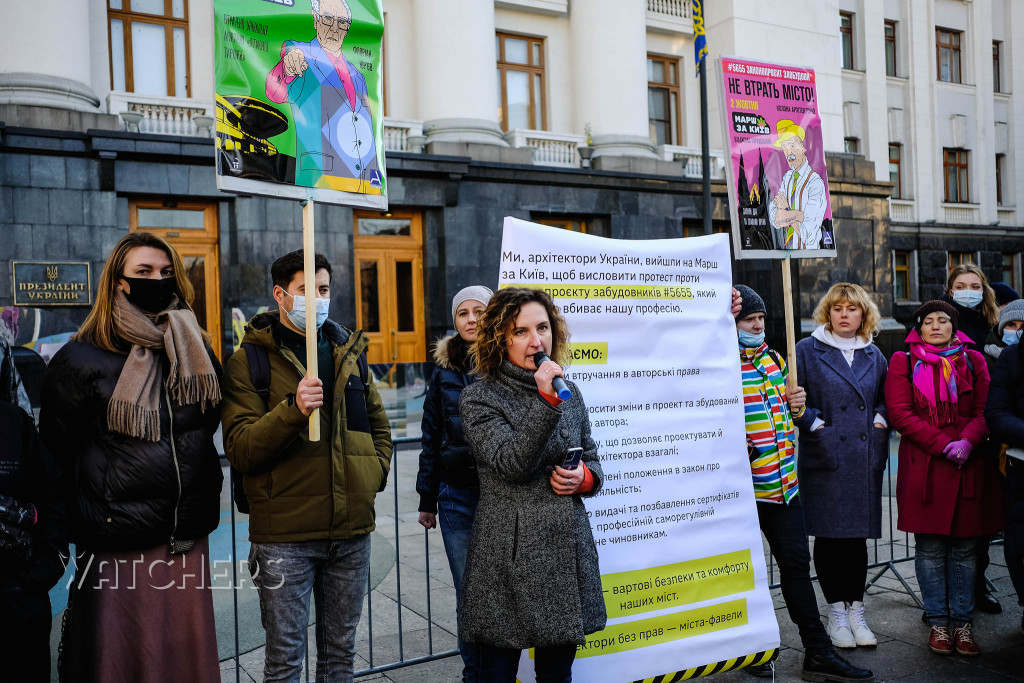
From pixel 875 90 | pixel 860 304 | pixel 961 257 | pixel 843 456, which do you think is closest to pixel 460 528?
Answer: pixel 843 456

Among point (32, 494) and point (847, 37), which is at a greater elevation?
point (847, 37)

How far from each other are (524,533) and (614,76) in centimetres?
1603

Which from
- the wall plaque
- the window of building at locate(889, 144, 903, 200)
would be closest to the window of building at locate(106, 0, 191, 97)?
the wall plaque

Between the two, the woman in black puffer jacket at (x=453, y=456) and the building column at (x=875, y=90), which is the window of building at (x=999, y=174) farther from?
the woman in black puffer jacket at (x=453, y=456)

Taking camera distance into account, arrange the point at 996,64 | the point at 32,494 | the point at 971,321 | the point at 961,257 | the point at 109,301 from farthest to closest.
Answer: the point at 996,64 → the point at 961,257 → the point at 971,321 → the point at 109,301 → the point at 32,494

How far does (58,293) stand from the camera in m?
12.2

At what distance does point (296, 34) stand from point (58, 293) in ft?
34.9

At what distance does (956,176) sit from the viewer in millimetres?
29797

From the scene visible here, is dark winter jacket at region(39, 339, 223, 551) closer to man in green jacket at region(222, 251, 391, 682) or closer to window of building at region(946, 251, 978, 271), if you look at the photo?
man in green jacket at region(222, 251, 391, 682)

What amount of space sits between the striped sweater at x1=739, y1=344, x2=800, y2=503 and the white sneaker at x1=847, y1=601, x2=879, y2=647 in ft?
3.17

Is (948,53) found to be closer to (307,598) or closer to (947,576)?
(947,576)

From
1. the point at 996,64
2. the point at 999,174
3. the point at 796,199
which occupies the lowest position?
the point at 796,199

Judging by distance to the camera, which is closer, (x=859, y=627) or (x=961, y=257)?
(x=859, y=627)

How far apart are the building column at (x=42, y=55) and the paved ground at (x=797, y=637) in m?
10.1
